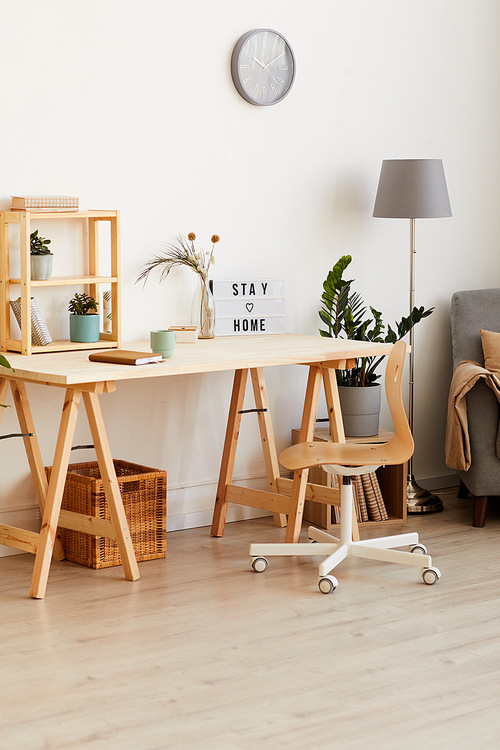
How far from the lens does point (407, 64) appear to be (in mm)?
3975

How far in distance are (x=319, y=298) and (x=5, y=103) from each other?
1470mm

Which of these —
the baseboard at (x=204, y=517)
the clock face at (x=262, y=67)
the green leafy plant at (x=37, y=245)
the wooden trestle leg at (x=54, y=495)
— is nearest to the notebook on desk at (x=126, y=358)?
the wooden trestle leg at (x=54, y=495)

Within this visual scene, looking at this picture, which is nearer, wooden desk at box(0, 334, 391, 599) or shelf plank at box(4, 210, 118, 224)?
wooden desk at box(0, 334, 391, 599)

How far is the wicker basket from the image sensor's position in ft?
9.96

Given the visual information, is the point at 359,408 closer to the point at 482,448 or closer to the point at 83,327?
the point at 482,448

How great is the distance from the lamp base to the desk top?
2.60 feet

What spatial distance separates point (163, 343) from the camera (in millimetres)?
2859

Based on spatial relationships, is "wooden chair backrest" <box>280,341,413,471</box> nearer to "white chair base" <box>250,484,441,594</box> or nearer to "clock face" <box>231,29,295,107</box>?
"white chair base" <box>250,484,441,594</box>

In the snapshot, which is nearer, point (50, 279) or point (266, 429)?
point (50, 279)

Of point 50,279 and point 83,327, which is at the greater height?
point 50,279

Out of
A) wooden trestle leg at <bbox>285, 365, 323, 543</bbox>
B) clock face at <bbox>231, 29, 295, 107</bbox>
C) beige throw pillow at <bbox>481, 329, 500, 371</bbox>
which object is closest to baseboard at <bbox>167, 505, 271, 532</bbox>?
wooden trestle leg at <bbox>285, 365, 323, 543</bbox>

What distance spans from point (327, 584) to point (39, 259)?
136 centimetres

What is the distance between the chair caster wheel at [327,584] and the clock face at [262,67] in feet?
6.03

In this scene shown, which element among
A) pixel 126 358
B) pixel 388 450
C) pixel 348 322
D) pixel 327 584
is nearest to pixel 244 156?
pixel 348 322
